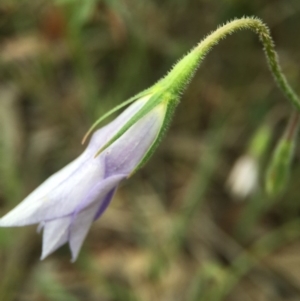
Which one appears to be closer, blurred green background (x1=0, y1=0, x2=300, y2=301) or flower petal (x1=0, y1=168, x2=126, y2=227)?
flower petal (x1=0, y1=168, x2=126, y2=227)

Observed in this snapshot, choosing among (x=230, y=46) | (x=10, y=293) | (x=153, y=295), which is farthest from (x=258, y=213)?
(x=10, y=293)

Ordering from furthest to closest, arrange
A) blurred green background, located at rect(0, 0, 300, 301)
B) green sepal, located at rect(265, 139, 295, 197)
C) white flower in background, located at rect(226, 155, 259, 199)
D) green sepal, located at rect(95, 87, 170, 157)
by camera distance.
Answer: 1. blurred green background, located at rect(0, 0, 300, 301)
2. white flower in background, located at rect(226, 155, 259, 199)
3. green sepal, located at rect(265, 139, 295, 197)
4. green sepal, located at rect(95, 87, 170, 157)

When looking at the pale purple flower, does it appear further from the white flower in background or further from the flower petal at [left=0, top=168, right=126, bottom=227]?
the white flower in background

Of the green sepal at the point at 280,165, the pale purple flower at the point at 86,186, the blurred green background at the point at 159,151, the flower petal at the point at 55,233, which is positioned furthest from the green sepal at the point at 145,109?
the blurred green background at the point at 159,151

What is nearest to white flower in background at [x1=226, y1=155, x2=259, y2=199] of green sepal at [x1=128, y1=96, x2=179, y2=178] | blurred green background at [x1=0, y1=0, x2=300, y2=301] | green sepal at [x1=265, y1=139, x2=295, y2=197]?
blurred green background at [x1=0, y1=0, x2=300, y2=301]

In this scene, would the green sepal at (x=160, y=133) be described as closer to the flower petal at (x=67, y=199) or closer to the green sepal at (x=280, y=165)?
the flower petal at (x=67, y=199)

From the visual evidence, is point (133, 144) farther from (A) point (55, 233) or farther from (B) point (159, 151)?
(B) point (159, 151)

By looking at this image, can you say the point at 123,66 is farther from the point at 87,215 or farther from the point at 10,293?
the point at 87,215
